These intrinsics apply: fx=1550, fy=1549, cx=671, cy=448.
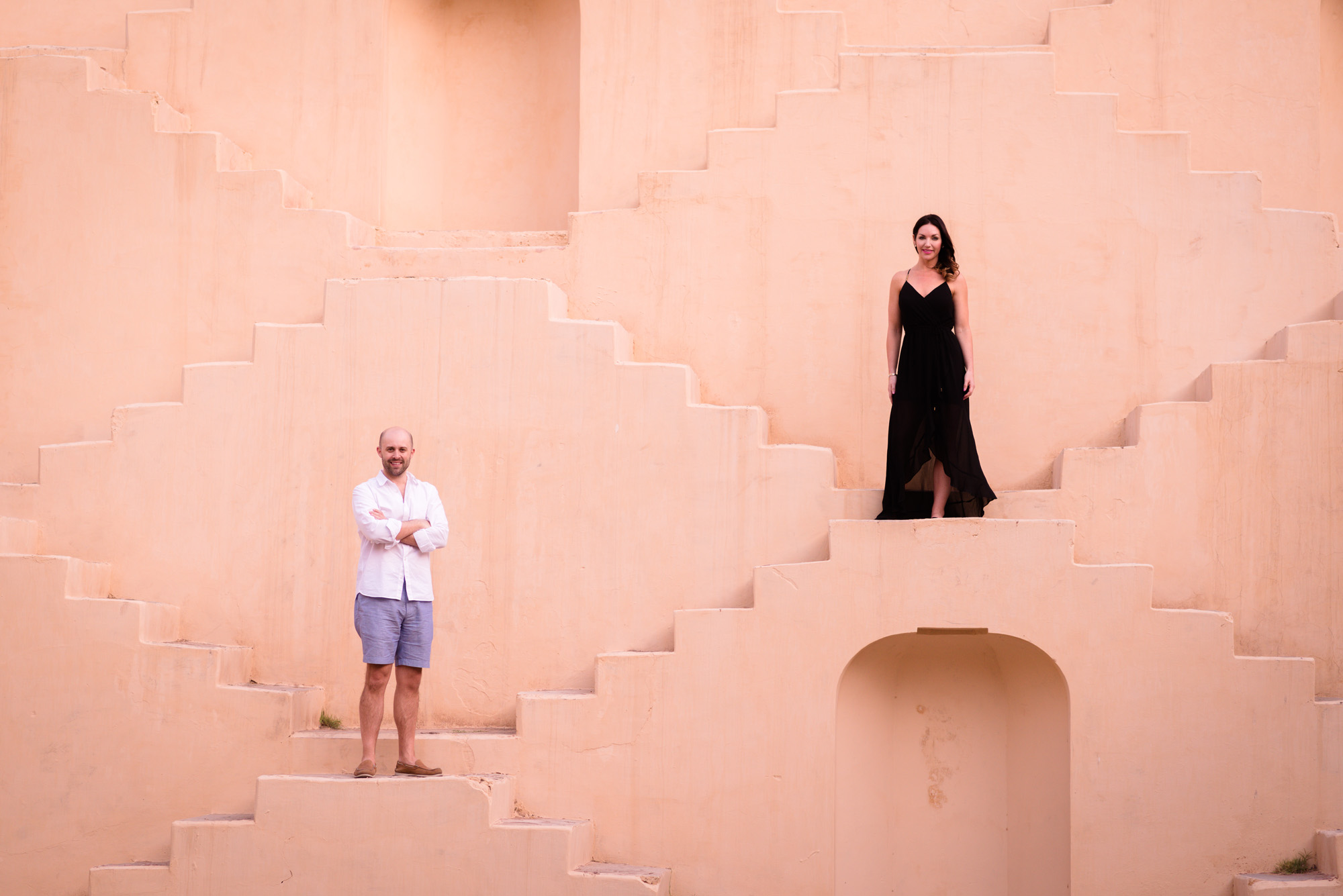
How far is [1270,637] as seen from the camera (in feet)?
29.6

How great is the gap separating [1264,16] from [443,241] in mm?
5979

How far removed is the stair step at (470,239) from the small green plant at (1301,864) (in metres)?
5.97

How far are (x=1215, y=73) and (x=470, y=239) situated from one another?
5.36m

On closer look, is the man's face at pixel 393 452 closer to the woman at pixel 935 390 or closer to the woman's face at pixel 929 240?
the woman at pixel 935 390

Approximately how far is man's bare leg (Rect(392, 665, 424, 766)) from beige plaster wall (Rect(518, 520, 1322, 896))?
719 mm

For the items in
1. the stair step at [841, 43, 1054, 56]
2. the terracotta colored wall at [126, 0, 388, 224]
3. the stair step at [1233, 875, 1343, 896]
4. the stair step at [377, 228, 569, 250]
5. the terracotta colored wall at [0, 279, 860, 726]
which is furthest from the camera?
the terracotta colored wall at [126, 0, 388, 224]

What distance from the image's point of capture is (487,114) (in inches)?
480

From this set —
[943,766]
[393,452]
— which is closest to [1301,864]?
[943,766]

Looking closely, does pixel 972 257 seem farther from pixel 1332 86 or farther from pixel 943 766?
pixel 1332 86

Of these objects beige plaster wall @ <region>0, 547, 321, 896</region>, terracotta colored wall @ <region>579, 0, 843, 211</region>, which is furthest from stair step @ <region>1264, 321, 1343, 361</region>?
beige plaster wall @ <region>0, 547, 321, 896</region>

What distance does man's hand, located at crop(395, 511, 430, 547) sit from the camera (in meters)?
8.16

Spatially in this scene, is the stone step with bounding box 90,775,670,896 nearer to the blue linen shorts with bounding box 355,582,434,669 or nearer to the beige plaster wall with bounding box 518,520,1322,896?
the beige plaster wall with bounding box 518,520,1322,896

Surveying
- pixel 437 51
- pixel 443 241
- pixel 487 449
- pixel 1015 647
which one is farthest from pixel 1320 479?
pixel 437 51

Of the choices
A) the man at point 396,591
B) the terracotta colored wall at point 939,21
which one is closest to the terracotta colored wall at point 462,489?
the man at point 396,591
